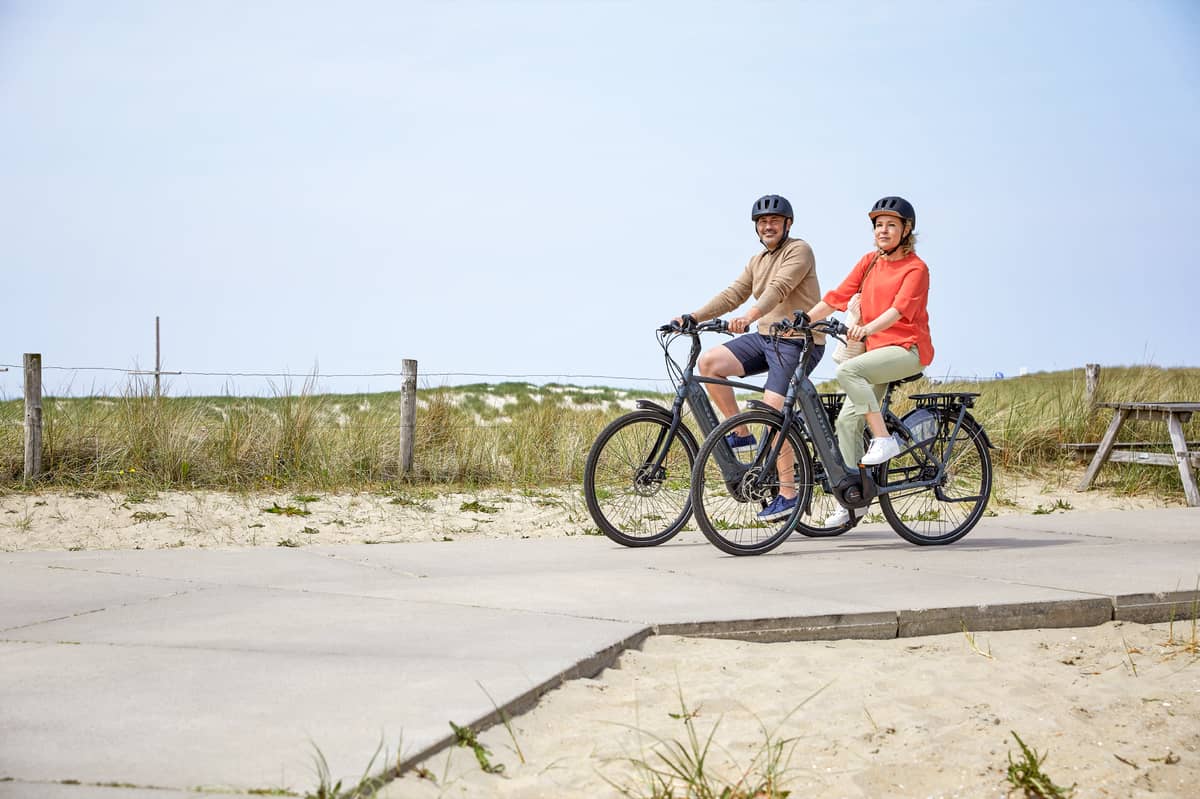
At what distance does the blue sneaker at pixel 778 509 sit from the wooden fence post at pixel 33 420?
7330 mm

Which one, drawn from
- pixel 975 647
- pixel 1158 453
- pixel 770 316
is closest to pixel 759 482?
pixel 770 316

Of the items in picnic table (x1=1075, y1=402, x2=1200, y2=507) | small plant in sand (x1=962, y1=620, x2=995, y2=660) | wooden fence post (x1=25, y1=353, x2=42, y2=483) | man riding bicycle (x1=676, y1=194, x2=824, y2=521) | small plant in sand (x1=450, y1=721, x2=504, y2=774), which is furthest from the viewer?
picnic table (x1=1075, y1=402, x2=1200, y2=507)

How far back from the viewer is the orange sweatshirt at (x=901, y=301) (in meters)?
6.49

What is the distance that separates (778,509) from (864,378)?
930 mm

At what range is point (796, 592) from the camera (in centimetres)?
521

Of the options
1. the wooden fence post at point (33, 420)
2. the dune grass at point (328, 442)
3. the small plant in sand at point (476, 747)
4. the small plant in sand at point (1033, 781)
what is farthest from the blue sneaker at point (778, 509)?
the wooden fence post at point (33, 420)

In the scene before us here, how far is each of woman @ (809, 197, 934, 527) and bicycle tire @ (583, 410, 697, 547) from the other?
3.32 feet

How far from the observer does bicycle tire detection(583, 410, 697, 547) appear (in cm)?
671

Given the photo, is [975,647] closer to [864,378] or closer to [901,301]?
[864,378]

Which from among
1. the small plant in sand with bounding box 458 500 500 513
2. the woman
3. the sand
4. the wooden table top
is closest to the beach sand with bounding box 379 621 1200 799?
the woman

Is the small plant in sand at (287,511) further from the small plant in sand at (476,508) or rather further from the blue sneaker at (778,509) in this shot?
the blue sneaker at (778,509)

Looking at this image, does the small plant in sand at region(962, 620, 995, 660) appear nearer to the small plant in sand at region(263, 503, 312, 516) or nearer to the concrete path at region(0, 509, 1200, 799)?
the concrete path at region(0, 509, 1200, 799)

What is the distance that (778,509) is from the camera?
21.9ft

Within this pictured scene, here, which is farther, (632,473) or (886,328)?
(632,473)
